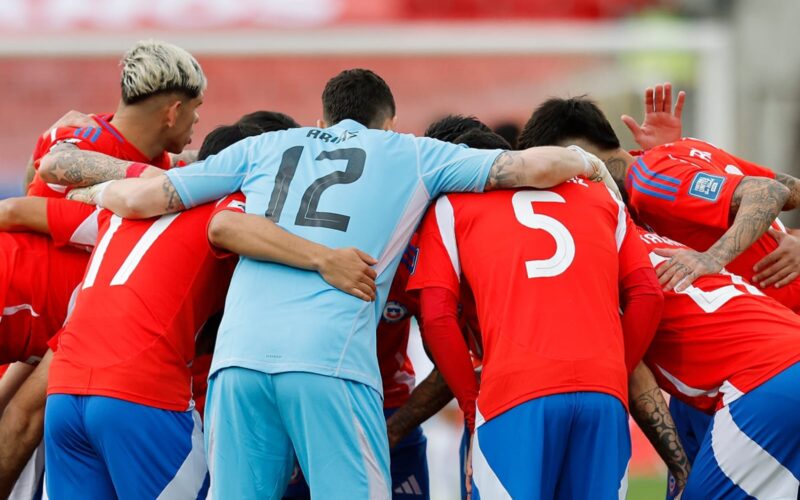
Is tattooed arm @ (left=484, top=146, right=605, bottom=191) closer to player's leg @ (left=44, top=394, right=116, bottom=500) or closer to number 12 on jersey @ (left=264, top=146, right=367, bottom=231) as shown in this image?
number 12 on jersey @ (left=264, top=146, right=367, bottom=231)

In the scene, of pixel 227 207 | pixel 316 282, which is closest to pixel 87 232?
pixel 227 207

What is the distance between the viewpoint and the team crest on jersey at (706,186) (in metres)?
4.76

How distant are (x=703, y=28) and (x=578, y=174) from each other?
12.6m

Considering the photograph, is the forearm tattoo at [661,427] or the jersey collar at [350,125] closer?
the forearm tattoo at [661,427]

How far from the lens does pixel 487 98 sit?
52.7ft

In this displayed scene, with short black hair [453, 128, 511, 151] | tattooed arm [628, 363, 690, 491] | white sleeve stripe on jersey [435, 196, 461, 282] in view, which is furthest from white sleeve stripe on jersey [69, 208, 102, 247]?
tattooed arm [628, 363, 690, 491]

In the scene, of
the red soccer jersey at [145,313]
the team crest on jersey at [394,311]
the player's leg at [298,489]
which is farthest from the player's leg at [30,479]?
the team crest on jersey at [394,311]

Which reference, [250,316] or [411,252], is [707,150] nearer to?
[411,252]

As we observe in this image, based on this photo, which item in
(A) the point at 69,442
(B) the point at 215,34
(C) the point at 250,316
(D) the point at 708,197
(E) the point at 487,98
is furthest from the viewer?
(E) the point at 487,98

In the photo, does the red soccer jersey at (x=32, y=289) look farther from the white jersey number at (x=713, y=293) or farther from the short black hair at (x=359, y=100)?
the white jersey number at (x=713, y=293)

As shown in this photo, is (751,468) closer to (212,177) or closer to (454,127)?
(454,127)

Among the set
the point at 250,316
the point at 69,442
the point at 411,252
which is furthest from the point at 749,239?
the point at 69,442

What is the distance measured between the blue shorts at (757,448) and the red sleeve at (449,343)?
3.32 feet

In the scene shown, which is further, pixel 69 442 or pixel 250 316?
pixel 69 442
